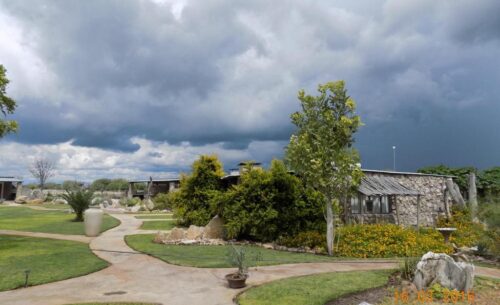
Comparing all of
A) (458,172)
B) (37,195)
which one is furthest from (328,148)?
(37,195)

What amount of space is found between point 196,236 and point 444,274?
8743 millimetres

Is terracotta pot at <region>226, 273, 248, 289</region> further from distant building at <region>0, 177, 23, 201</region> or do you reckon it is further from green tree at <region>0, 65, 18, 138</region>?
distant building at <region>0, 177, 23, 201</region>

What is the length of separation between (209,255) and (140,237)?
15.6ft

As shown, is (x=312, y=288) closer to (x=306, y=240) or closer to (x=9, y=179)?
(x=306, y=240)

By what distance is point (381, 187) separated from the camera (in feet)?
54.4

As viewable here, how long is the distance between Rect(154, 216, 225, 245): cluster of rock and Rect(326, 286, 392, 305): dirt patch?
6.92 m

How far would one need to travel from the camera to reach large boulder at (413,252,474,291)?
22.9ft

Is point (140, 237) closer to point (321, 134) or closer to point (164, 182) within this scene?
point (321, 134)

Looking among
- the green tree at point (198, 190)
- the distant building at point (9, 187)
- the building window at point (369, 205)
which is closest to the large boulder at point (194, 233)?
the green tree at point (198, 190)

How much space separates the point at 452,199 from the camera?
20.5m

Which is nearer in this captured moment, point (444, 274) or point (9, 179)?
point (444, 274)

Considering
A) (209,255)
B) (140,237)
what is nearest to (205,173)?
(140,237)

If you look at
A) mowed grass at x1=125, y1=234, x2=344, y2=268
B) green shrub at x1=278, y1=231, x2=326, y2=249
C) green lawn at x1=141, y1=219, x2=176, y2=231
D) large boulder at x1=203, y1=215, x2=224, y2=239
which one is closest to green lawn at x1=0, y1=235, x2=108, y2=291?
mowed grass at x1=125, y1=234, x2=344, y2=268

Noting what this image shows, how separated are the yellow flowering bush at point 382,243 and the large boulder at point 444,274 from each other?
13.3 feet
